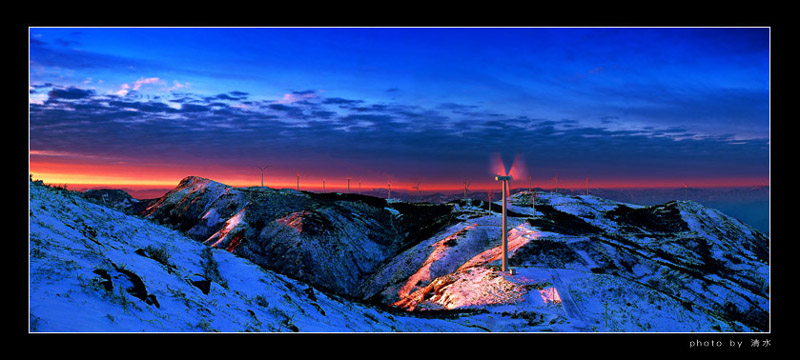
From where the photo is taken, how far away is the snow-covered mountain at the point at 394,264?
1936 centimetres

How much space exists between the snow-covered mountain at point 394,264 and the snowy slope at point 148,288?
11 cm

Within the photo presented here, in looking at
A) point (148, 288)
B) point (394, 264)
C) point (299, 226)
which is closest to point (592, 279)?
point (394, 264)

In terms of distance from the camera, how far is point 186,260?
2836 cm

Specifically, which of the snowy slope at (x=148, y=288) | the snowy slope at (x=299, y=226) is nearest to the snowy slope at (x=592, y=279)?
the snowy slope at (x=299, y=226)

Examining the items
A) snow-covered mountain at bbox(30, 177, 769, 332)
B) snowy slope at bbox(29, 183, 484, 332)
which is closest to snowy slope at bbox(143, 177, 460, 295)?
snow-covered mountain at bbox(30, 177, 769, 332)

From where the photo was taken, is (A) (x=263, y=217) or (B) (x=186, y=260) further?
(A) (x=263, y=217)

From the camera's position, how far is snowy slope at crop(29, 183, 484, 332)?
43.8 ft

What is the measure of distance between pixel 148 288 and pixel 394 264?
76973mm

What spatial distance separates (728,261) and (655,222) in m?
39.7

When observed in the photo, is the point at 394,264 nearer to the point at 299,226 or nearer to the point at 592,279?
the point at 299,226

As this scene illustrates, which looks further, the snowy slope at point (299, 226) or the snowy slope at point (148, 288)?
the snowy slope at point (299, 226)

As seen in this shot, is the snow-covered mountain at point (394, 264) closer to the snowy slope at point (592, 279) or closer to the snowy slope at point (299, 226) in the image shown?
the snowy slope at point (592, 279)

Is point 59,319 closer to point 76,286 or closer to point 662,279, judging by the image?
point 76,286
